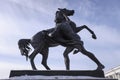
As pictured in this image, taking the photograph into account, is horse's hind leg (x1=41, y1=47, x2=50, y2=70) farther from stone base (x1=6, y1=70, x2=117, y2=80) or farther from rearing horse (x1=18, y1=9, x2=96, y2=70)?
stone base (x1=6, y1=70, x2=117, y2=80)

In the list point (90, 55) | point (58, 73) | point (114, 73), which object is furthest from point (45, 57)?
point (114, 73)

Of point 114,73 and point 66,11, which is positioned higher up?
point 66,11

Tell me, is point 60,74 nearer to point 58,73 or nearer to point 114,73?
point 58,73

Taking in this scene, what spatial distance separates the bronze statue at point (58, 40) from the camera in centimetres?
1019

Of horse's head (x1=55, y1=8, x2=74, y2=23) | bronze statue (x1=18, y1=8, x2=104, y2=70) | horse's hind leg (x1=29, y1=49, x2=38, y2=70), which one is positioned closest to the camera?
bronze statue (x1=18, y1=8, x2=104, y2=70)

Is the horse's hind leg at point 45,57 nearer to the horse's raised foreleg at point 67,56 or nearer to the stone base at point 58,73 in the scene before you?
the horse's raised foreleg at point 67,56

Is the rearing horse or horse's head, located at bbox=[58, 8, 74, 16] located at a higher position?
horse's head, located at bbox=[58, 8, 74, 16]

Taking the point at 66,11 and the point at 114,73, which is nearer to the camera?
the point at 66,11

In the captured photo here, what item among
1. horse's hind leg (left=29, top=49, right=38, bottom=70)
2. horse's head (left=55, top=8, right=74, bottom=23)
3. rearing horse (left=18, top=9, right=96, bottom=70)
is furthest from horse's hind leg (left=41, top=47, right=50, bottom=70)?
horse's head (left=55, top=8, right=74, bottom=23)

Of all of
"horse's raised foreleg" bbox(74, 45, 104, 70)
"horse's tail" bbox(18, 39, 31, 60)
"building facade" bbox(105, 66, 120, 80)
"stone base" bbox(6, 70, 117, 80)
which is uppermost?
"building facade" bbox(105, 66, 120, 80)

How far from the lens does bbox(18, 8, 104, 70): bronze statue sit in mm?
10188

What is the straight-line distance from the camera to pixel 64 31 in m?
10.4

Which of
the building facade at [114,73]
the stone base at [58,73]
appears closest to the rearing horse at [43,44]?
the stone base at [58,73]

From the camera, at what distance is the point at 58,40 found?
34.6 ft
